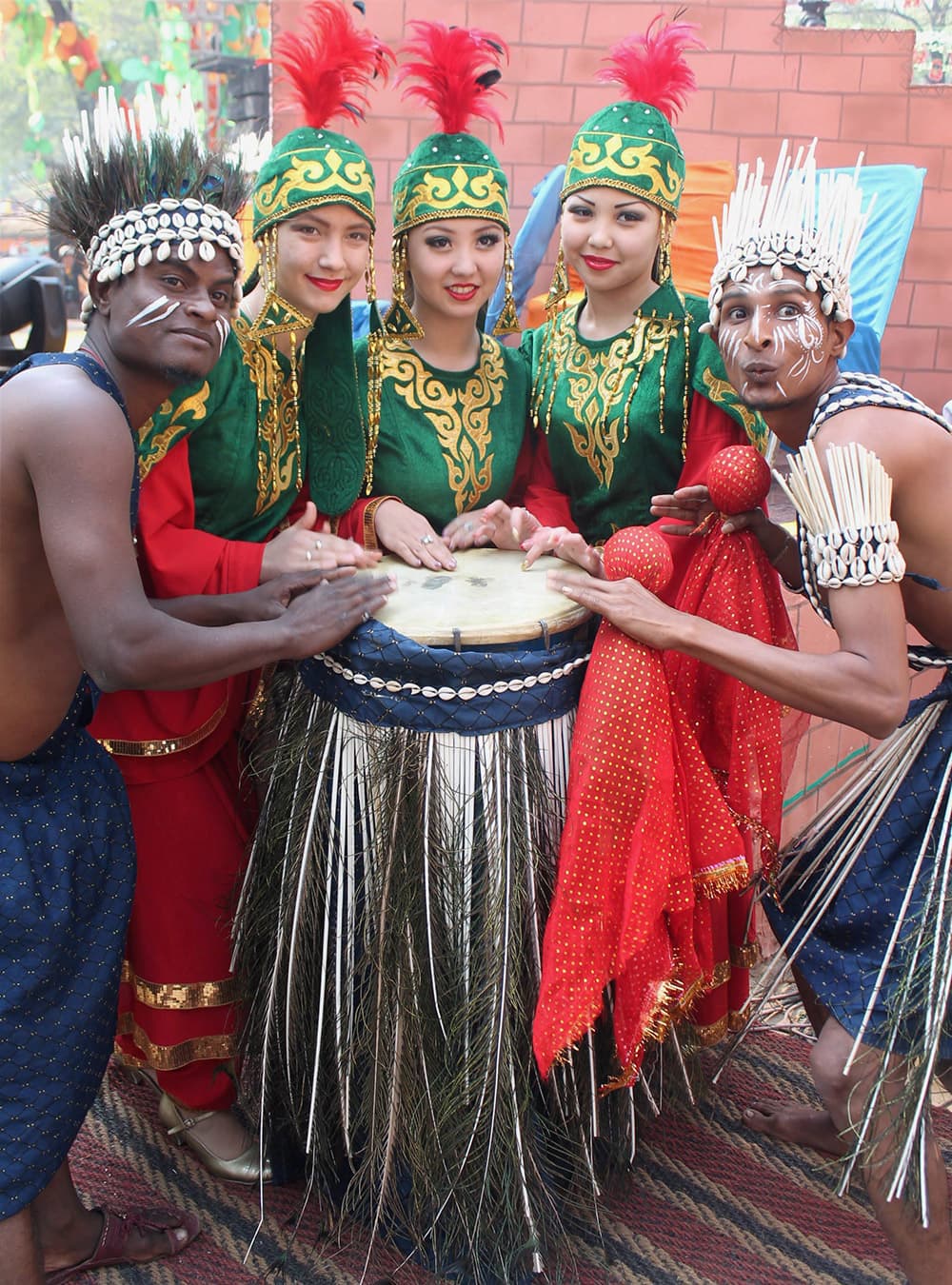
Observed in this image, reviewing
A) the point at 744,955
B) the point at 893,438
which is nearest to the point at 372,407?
the point at 893,438

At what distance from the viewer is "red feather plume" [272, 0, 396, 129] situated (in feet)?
7.24

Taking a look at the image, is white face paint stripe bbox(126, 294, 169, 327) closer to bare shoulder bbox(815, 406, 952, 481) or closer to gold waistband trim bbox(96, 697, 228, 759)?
gold waistband trim bbox(96, 697, 228, 759)

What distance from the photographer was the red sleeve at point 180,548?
1.99 m

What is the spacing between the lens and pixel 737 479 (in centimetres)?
200

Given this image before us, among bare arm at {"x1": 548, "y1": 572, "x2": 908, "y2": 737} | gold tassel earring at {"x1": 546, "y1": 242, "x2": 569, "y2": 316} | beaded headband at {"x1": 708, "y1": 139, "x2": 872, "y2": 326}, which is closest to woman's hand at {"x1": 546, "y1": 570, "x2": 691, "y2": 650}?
bare arm at {"x1": 548, "y1": 572, "x2": 908, "y2": 737}

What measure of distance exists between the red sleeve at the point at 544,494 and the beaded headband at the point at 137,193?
87 centimetres

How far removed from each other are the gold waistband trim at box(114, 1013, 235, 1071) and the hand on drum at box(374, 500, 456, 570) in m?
0.96

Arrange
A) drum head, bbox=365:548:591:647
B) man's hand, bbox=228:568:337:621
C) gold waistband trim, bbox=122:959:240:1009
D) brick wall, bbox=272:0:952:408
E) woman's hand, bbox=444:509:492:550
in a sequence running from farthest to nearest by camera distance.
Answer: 1. brick wall, bbox=272:0:952:408
2. woman's hand, bbox=444:509:492:550
3. gold waistband trim, bbox=122:959:240:1009
4. man's hand, bbox=228:568:337:621
5. drum head, bbox=365:548:591:647

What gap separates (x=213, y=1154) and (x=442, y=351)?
65.1 inches

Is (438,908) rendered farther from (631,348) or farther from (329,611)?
(631,348)

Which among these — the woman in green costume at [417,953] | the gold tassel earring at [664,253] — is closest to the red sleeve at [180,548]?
the woman in green costume at [417,953]

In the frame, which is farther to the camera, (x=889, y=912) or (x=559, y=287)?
(x=559, y=287)

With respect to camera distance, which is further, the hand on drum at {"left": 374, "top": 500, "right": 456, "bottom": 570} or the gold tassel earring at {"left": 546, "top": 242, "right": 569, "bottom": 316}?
the gold tassel earring at {"left": 546, "top": 242, "right": 569, "bottom": 316}

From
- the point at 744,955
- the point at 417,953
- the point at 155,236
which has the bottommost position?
the point at 744,955
